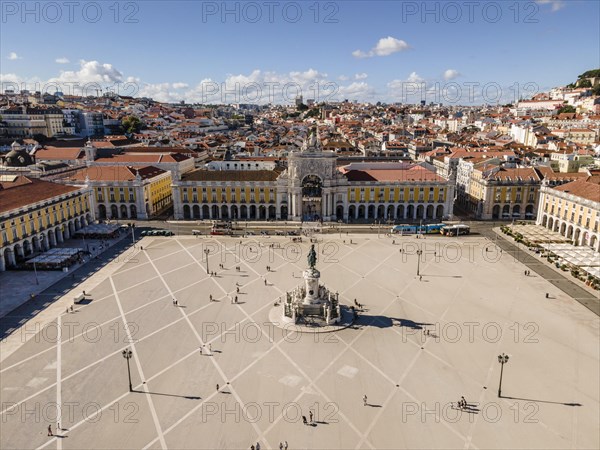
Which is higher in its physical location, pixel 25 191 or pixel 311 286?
pixel 25 191

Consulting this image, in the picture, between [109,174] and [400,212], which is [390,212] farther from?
[109,174]

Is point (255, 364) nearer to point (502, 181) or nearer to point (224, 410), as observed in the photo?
point (224, 410)

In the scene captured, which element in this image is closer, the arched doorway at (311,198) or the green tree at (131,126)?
the arched doorway at (311,198)

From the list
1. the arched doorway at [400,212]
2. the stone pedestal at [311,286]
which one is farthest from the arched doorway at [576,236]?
the stone pedestal at [311,286]

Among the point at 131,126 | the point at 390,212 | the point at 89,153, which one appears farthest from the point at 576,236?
the point at 131,126

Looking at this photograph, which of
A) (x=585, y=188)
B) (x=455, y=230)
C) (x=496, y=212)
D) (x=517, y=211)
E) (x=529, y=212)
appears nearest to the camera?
(x=585, y=188)

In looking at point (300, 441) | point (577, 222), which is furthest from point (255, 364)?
point (577, 222)

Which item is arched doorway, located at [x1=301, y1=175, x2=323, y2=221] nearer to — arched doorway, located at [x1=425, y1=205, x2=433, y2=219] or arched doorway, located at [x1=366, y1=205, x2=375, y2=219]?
arched doorway, located at [x1=366, y1=205, x2=375, y2=219]

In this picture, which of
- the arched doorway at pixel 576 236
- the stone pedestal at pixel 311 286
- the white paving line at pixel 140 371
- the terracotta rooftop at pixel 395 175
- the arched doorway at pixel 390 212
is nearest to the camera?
the white paving line at pixel 140 371

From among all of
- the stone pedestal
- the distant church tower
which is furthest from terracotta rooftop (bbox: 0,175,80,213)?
the stone pedestal

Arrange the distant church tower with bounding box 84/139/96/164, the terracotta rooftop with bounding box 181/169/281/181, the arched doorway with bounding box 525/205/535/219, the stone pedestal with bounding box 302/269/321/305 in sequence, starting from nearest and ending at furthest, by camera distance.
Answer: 1. the stone pedestal with bounding box 302/269/321/305
2. the terracotta rooftop with bounding box 181/169/281/181
3. the arched doorway with bounding box 525/205/535/219
4. the distant church tower with bounding box 84/139/96/164

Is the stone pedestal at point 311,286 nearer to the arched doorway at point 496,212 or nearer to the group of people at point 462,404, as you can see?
the group of people at point 462,404
